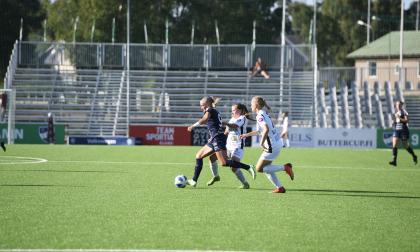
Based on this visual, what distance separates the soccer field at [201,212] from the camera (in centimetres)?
1010

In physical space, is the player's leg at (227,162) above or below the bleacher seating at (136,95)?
below

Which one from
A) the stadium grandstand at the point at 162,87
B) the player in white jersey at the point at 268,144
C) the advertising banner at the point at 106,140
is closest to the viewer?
the player in white jersey at the point at 268,144

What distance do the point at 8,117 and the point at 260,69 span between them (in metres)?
14.7

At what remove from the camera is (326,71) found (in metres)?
54.4

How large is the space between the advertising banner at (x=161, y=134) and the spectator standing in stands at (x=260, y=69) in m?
6.75

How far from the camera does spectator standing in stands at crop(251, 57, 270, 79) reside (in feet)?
159

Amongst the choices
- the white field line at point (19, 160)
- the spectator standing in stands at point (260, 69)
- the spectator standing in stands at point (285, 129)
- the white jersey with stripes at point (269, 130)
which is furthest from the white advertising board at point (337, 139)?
the white jersey with stripes at point (269, 130)

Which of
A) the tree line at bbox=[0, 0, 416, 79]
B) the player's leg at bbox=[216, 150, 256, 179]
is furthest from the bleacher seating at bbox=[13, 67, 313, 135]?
the player's leg at bbox=[216, 150, 256, 179]

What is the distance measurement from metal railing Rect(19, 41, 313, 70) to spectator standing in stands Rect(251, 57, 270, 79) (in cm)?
120

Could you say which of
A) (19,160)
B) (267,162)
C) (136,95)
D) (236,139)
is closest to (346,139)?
(136,95)

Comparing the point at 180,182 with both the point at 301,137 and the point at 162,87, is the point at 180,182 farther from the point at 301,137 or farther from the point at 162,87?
the point at 162,87

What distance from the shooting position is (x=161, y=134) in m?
44.4

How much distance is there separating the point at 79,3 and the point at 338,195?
5253 cm

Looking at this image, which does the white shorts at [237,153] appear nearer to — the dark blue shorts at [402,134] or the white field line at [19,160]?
the white field line at [19,160]
